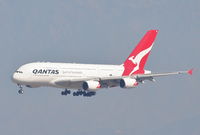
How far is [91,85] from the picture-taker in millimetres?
180250

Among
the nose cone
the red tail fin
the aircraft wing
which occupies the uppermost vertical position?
the red tail fin

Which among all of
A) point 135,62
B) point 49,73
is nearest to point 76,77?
point 49,73

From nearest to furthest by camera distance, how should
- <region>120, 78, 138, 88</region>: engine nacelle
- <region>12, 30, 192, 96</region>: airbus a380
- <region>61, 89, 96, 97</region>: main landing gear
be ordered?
<region>12, 30, 192, 96</region>: airbus a380 < <region>120, 78, 138, 88</region>: engine nacelle < <region>61, 89, 96, 97</region>: main landing gear

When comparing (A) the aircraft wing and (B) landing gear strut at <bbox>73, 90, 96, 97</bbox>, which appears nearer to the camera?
(A) the aircraft wing

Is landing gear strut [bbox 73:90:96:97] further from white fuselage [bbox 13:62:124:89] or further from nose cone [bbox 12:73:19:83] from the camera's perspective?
nose cone [bbox 12:73:19:83]

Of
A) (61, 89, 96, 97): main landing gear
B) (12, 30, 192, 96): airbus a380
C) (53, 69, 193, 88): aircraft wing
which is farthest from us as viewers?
(61, 89, 96, 97): main landing gear

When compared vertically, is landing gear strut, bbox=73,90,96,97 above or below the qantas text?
below

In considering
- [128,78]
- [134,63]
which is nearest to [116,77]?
[128,78]

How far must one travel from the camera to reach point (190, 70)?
174250mm

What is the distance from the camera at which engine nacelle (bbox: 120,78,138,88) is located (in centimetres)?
18175

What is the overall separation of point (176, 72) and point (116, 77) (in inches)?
498

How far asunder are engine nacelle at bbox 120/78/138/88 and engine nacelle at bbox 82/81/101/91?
16.6 feet

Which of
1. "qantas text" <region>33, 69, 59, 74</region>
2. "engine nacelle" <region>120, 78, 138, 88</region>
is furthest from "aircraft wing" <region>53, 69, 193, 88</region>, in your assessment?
"qantas text" <region>33, 69, 59, 74</region>

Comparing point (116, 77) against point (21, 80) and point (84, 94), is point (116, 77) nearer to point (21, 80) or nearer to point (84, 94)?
point (84, 94)
